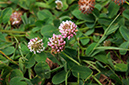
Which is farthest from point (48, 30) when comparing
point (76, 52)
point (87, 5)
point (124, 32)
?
Result: point (124, 32)

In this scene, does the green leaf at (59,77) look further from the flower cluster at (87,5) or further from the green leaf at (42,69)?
the flower cluster at (87,5)

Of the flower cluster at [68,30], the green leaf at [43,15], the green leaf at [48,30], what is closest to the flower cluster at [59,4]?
the green leaf at [43,15]

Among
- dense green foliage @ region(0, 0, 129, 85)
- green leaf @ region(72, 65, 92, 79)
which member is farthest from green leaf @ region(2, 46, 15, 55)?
green leaf @ region(72, 65, 92, 79)

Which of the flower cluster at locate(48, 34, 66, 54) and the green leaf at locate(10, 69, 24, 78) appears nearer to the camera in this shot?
the flower cluster at locate(48, 34, 66, 54)

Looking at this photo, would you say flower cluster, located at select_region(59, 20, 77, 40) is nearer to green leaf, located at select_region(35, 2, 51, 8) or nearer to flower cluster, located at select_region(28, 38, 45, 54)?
flower cluster, located at select_region(28, 38, 45, 54)

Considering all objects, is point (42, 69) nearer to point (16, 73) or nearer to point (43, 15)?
point (16, 73)
